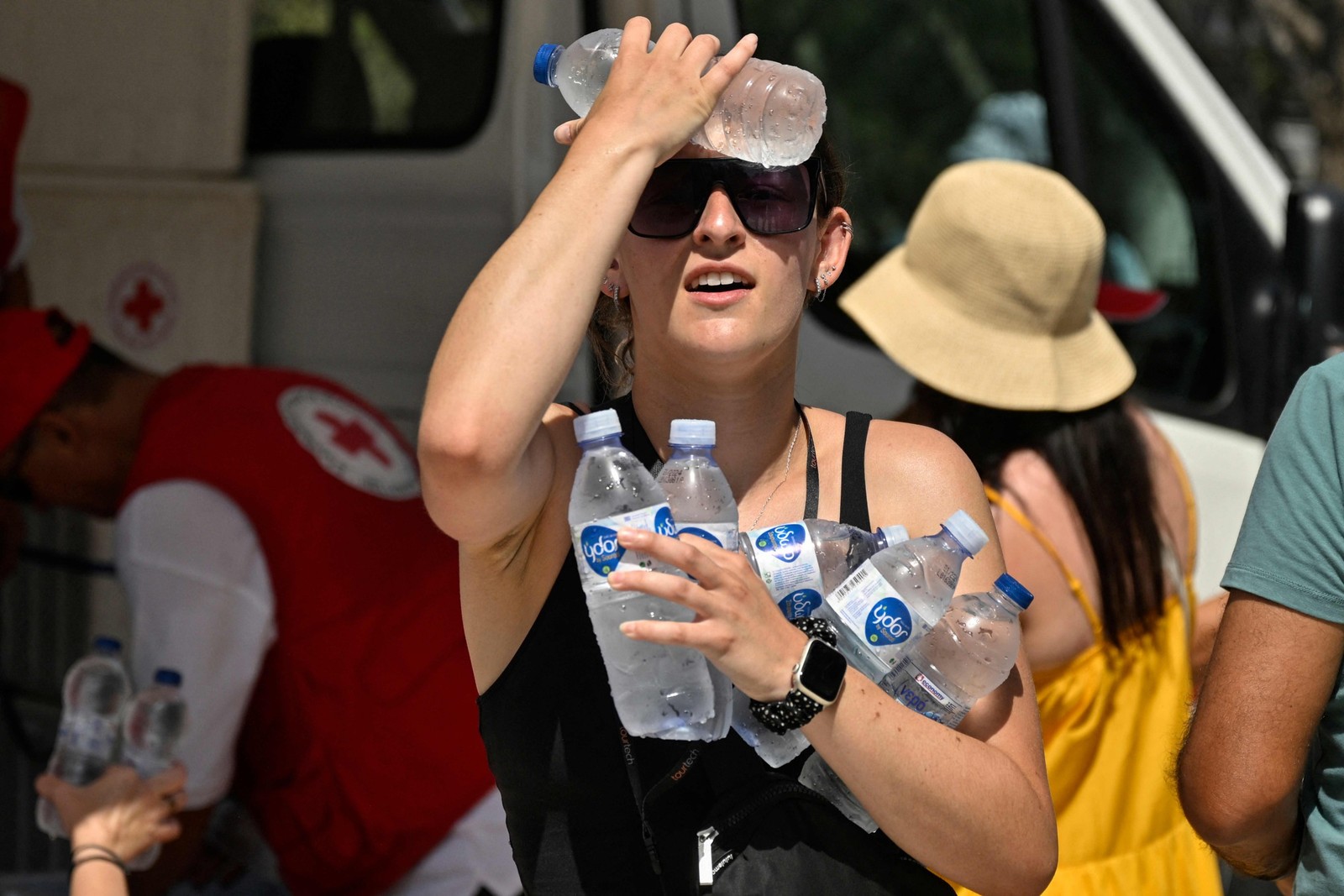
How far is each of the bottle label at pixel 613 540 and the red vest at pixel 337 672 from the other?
5.23 feet

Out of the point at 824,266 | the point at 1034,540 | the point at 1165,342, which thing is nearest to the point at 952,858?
the point at 824,266

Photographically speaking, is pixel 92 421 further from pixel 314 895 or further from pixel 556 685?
pixel 556 685

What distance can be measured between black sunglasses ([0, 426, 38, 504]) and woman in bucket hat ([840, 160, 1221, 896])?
69.1 inches

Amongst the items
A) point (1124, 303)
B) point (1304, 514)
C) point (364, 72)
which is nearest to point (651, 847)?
point (1304, 514)

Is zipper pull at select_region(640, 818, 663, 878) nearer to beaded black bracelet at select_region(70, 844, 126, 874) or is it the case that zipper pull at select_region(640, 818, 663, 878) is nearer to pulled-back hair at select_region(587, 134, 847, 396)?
pulled-back hair at select_region(587, 134, 847, 396)

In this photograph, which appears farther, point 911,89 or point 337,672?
point 911,89

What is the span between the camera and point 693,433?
1460 mm

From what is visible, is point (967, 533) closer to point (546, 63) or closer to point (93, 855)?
point (546, 63)

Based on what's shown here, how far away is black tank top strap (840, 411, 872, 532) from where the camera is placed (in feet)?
5.38

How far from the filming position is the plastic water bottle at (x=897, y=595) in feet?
4.75

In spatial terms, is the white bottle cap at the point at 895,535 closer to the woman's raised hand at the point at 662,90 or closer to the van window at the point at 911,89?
the woman's raised hand at the point at 662,90

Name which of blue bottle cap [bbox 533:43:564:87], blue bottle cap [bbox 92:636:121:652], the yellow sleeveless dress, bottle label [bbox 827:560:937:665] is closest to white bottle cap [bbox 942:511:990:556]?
bottle label [bbox 827:560:937:665]

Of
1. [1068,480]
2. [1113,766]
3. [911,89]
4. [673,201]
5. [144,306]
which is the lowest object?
[144,306]

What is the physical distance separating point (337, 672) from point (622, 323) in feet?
4.28
